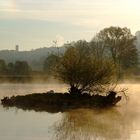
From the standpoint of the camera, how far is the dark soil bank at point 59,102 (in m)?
38.3

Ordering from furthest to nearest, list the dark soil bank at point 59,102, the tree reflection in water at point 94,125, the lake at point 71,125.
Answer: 1. the dark soil bank at point 59,102
2. the tree reflection in water at point 94,125
3. the lake at point 71,125

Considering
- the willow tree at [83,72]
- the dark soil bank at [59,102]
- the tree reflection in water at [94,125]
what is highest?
the willow tree at [83,72]

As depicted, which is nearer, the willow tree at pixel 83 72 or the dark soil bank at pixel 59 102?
the dark soil bank at pixel 59 102

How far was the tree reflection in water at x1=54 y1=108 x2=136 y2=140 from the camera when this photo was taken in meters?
24.6

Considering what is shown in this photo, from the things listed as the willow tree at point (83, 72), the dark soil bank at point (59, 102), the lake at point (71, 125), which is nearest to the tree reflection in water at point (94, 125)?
the lake at point (71, 125)

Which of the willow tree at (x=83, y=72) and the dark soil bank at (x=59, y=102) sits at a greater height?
the willow tree at (x=83, y=72)

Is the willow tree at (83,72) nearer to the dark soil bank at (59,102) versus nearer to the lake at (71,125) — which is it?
the dark soil bank at (59,102)

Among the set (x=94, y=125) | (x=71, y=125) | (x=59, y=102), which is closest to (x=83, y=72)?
(x=59, y=102)

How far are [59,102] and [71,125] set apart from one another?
1058cm

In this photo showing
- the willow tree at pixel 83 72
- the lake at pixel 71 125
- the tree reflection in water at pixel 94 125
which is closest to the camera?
the lake at pixel 71 125

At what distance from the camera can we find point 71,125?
28.7 meters

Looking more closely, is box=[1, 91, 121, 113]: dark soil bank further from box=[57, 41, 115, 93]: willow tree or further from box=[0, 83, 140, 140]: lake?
box=[0, 83, 140, 140]: lake

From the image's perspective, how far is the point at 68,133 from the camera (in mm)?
25359

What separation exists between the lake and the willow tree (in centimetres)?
470
